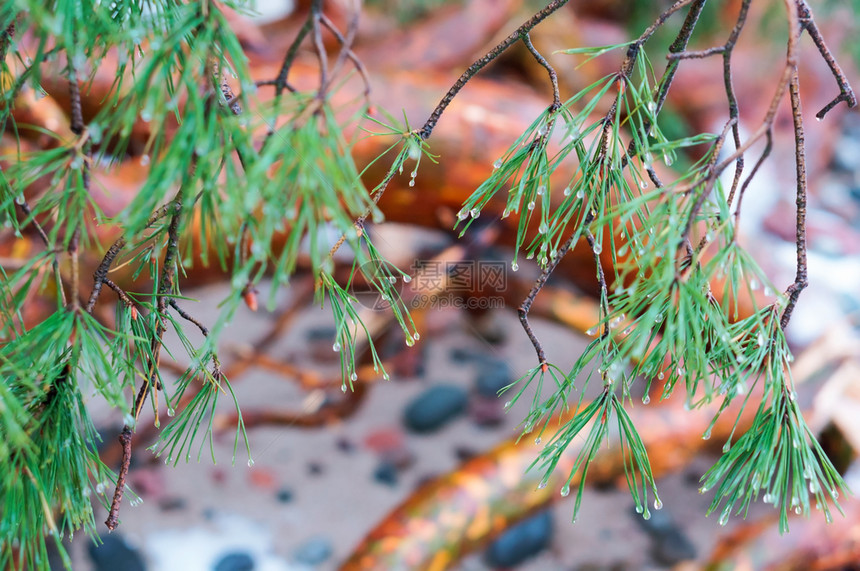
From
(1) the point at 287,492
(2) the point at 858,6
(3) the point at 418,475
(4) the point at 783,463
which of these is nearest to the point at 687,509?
(3) the point at 418,475

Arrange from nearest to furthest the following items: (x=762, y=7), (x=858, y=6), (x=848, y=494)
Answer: (x=848, y=494)
(x=858, y=6)
(x=762, y=7)

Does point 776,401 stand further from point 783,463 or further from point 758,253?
point 758,253

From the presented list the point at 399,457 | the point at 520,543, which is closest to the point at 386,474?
the point at 399,457

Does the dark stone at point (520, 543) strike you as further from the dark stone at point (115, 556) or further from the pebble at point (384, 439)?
the dark stone at point (115, 556)

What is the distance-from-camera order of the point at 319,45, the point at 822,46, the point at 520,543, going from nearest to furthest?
1. the point at 319,45
2. the point at 822,46
3. the point at 520,543

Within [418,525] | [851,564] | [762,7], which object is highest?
[762,7]

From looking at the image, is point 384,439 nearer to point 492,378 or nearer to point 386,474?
point 386,474
